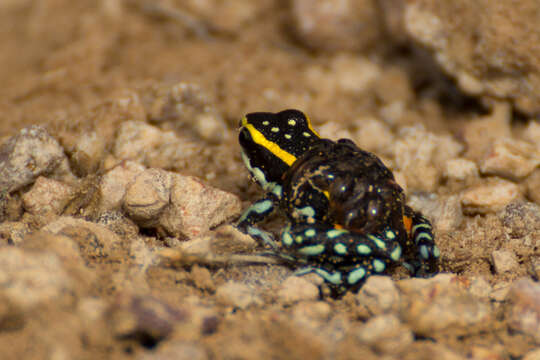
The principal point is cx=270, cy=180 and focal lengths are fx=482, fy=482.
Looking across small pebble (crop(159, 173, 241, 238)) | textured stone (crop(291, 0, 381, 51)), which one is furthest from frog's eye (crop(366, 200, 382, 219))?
textured stone (crop(291, 0, 381, 51))

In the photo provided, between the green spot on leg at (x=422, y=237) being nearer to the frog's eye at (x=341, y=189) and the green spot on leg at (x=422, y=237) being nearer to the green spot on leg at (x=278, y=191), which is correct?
the frog's eye at (x=341, y=189)

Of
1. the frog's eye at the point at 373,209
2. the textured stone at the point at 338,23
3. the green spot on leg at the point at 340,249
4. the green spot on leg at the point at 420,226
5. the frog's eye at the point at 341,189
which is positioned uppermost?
the textured stone at the point at 338,23

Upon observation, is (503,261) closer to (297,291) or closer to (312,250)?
(312,250)

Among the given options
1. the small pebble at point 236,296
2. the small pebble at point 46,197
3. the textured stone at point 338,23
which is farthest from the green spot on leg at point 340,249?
the textured stone at point 338,23

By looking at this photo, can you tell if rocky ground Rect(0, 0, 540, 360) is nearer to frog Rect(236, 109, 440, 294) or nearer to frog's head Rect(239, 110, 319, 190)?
frog Rect(236, 109, 440, 294)

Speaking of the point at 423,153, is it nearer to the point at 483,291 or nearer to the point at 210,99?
the point at 483,291

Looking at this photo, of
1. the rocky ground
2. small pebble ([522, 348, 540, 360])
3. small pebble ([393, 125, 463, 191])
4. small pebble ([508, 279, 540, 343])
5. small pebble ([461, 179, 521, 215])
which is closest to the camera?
the rocky ground

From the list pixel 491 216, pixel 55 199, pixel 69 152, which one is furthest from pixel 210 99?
pixel 491 216

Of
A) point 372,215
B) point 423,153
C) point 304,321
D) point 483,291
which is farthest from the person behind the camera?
point 423,153
